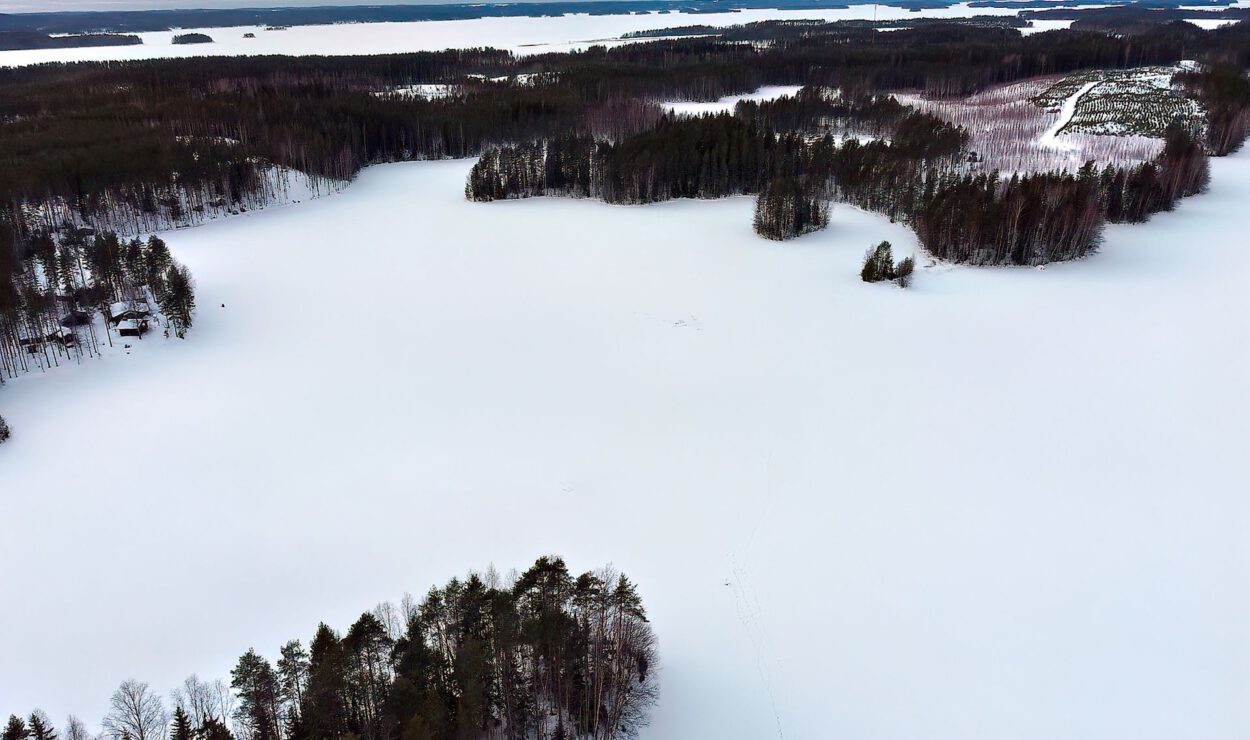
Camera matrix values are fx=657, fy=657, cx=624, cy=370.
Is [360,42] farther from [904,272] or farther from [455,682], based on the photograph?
[455,682]

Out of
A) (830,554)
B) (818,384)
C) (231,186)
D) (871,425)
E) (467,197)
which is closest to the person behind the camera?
(830,554)


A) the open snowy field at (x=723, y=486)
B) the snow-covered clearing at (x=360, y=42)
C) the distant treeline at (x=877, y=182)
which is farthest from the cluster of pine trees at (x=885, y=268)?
the snow-covered clearing at (x=360, y=42)

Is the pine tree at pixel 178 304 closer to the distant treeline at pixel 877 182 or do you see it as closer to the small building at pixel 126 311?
the small building at pixel 126 311

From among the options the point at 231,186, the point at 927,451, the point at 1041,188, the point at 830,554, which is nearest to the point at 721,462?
the point at 830,554

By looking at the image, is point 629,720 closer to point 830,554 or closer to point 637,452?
point 830,554

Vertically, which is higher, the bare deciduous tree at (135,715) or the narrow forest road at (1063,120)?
the narrow forest road at (1063,120)
